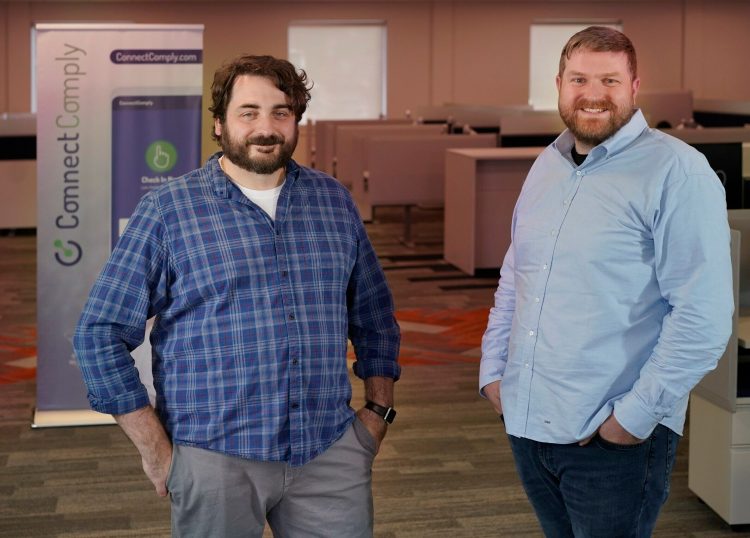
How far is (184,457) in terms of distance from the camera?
83.7 inches

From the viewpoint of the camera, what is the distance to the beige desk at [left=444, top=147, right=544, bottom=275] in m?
9.30

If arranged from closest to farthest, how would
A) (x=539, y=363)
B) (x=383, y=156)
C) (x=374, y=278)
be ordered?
(x=539, y=363)
(x=374, y=278)
(x=383, y=156)

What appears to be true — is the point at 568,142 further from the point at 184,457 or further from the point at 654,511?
the point at 184,457

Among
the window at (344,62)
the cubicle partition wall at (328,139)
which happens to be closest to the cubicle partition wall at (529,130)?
the cubicle partition wall at (328,139)

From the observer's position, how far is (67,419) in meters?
5.27

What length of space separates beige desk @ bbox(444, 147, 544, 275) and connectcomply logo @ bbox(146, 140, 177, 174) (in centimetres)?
449

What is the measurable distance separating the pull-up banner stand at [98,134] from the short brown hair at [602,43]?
2990 mm

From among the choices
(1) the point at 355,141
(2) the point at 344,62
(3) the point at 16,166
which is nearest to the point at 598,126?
(1) the point at 355,141

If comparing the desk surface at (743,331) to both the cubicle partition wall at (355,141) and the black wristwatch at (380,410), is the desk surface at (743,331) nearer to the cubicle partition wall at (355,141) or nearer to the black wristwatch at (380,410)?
the black wristwatch at (380,410)

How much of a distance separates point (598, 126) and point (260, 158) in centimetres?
61

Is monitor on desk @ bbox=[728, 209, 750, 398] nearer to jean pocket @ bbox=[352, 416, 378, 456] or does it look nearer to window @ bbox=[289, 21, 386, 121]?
jean pocket @ bbox=[352, 416, 378, 456]

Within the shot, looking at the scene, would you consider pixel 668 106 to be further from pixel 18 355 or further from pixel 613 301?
pixel 613 301

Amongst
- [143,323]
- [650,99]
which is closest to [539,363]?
[143,323]

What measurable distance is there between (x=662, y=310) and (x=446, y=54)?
61.0 feet
